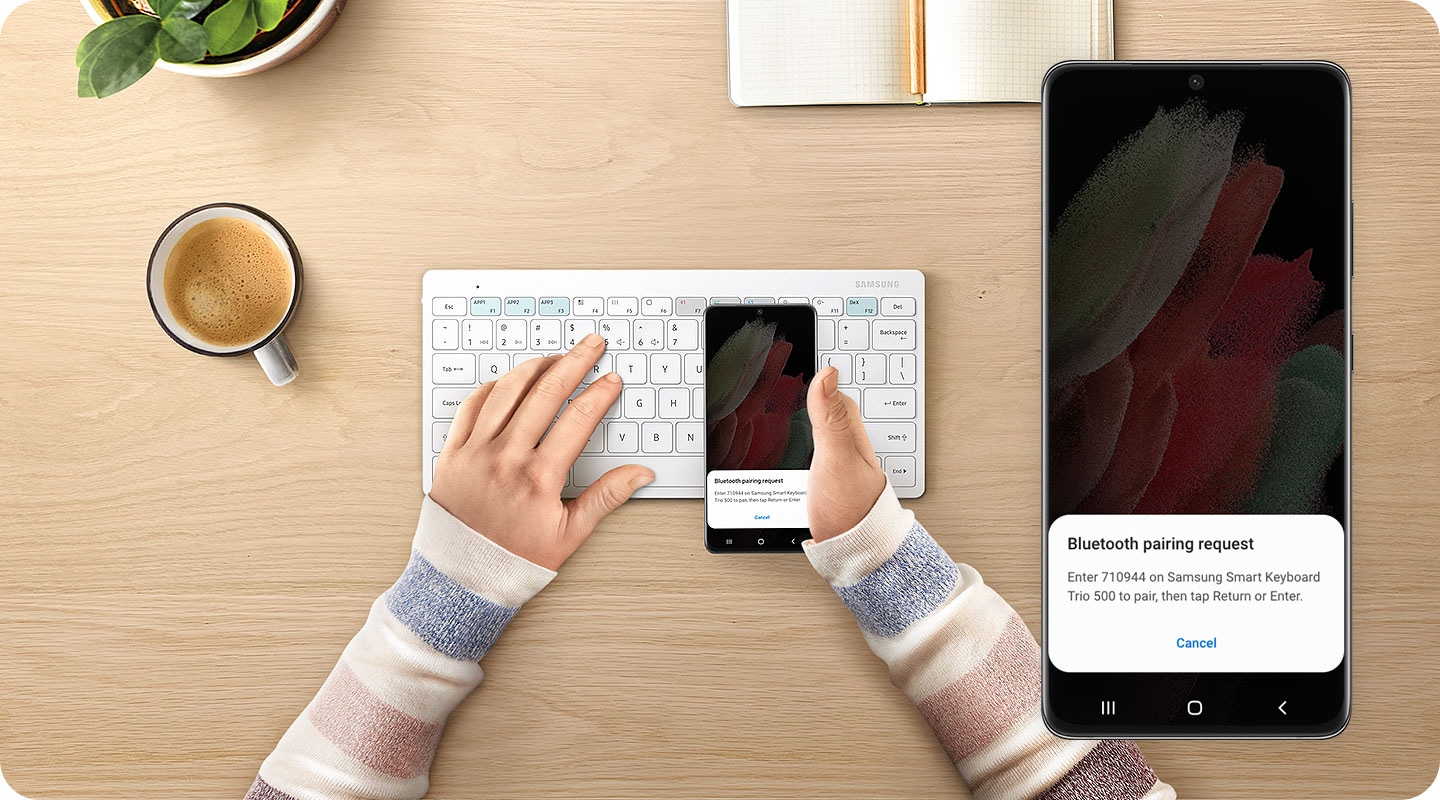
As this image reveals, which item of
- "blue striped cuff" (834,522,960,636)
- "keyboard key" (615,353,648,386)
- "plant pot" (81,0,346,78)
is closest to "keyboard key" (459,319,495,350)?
"keyboard key" (615,353,648,386)

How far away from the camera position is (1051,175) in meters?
0.60

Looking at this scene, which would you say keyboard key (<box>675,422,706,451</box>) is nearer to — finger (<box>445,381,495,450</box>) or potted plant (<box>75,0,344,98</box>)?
finger (<box>445,381,495,450</box>)

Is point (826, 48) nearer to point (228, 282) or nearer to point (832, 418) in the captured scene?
point (832, 418)

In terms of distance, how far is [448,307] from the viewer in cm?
66

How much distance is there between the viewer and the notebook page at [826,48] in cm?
66

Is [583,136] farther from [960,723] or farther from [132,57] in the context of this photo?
[960,723]

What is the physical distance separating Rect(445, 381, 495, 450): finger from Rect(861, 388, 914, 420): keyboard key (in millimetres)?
299

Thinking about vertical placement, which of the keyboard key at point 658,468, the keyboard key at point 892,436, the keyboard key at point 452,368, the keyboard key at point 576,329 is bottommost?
the keyboard key at point 658,468

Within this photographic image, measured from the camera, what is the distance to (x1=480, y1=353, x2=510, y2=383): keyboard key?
66cm

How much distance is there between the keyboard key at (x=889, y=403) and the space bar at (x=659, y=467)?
0.46 ft

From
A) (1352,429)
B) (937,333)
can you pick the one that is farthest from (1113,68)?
(1352,429)

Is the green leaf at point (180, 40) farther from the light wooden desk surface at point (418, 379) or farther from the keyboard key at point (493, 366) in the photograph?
the keyboard key at point (493, 366)

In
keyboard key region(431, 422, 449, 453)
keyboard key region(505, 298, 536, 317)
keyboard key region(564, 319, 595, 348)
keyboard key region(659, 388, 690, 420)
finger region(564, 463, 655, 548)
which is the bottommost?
finger region(564, 463, 655, 548)

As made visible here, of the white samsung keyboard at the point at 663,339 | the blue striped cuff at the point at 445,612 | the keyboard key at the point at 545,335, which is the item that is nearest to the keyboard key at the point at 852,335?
the white samsung keyboard at the point at 663,339
